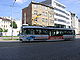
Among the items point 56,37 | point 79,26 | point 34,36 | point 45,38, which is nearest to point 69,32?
point 56,37

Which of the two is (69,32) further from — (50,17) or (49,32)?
(50,17)

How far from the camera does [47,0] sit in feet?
250

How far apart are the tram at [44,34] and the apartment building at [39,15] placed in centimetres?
2653

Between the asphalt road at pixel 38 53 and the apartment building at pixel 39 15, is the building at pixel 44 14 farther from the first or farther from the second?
the asphalt road at pixel 38 53

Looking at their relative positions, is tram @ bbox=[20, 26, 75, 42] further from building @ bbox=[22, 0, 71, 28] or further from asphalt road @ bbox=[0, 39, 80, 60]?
building @ bbox=[22, 0, 71, 28]

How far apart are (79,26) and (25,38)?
117 m

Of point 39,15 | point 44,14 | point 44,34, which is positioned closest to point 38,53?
point 44,34

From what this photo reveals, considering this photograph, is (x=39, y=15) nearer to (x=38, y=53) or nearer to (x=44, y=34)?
(x=44, y=34)

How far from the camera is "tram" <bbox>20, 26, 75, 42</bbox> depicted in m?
24.5

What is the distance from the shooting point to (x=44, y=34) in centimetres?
2689

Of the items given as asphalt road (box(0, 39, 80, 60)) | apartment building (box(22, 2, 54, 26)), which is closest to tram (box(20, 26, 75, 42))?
asphalt road (box(0, 39, 80, 60))

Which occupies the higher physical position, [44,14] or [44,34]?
[44,14]

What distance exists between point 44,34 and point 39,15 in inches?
1334

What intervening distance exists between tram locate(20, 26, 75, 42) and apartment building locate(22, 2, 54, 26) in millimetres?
26531
